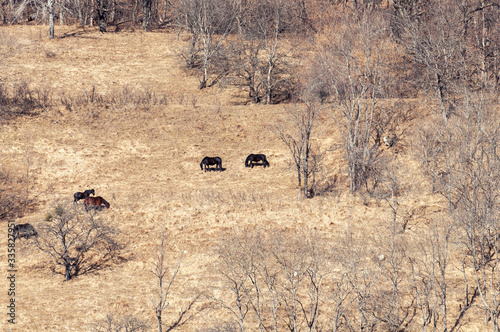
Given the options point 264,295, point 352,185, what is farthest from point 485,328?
point 352,185

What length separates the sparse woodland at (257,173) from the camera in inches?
1085

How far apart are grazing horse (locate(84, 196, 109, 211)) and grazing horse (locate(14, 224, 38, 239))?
3558 mm

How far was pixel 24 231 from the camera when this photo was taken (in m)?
32.0

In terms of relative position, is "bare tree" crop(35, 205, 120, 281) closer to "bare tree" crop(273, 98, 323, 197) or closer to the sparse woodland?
the sparse woodland

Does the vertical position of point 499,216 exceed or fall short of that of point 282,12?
it falls short

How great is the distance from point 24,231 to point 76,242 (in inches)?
122

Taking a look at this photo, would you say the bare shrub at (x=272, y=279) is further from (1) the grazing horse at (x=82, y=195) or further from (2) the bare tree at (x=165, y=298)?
(1) the grazing horse at (x=82, y=195)

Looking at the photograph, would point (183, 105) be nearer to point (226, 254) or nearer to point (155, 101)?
point (155, 101)

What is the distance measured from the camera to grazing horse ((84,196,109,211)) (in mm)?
34531

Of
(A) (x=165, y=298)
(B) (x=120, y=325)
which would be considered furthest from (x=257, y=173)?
(B) (x=120, y=325)

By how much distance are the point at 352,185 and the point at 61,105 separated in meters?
26.5

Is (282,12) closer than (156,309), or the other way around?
(156,309)

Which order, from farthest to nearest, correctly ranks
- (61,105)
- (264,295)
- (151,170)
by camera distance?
(61,105), (151,170), (264,295)

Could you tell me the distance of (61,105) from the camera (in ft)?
155
